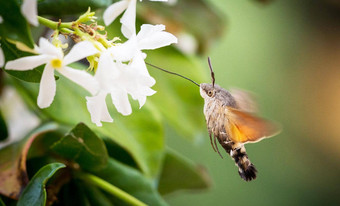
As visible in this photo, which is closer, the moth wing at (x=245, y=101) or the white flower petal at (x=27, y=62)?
the white flower petal at (x=27, y=62)

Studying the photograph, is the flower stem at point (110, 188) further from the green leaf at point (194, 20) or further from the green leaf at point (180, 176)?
the green leaf at point (194, 20)

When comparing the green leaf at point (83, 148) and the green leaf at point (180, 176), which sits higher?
the green leaf at point (83, 148)

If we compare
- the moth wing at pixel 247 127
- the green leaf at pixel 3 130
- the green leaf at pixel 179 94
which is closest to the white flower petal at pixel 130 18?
the moth wing at pixel 247 127

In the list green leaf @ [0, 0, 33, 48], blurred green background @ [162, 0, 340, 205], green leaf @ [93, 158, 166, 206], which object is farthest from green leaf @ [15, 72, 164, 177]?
blurred green background @ [162, 0, 340, 205]

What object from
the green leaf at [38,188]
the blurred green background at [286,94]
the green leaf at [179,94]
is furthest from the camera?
the blurred green background at [286,94]

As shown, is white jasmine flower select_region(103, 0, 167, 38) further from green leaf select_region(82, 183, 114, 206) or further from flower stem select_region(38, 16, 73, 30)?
green leaf select_region(82, 183, 114, 206)

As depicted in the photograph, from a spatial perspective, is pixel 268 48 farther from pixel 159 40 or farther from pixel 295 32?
pixel 159 40
